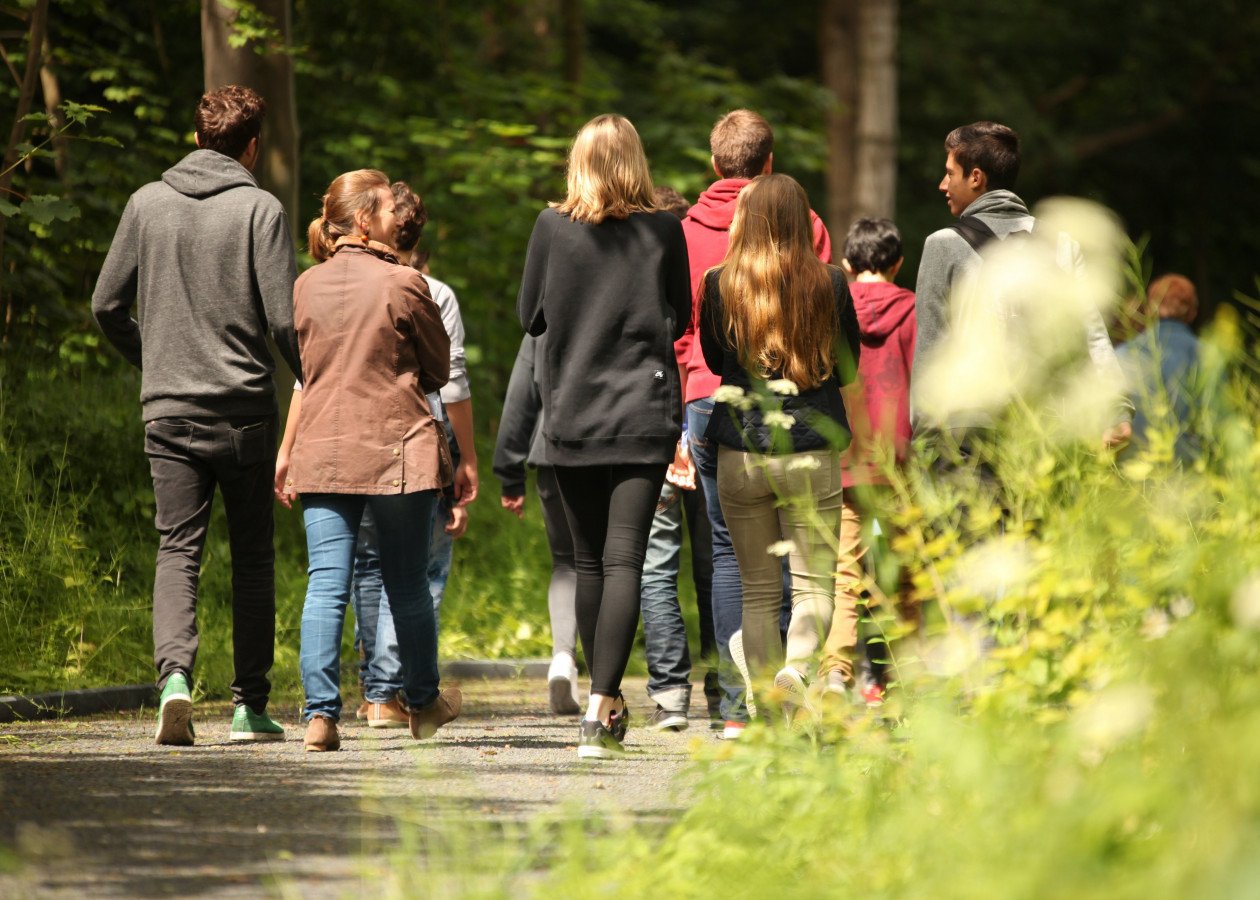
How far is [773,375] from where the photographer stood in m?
6.52

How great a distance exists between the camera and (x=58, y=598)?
861 centimetres

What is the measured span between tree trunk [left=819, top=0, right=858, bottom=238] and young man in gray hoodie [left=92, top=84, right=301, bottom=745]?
583 inches

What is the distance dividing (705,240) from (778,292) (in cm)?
122

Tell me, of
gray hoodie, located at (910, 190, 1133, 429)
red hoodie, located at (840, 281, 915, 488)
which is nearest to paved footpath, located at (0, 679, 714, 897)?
red hoodie, located at (840, 281, 915, 488)

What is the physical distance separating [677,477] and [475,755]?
1.66m

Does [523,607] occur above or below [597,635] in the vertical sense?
below

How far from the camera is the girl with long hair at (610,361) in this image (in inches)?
255

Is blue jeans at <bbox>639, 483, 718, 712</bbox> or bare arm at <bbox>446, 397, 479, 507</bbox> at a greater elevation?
bare arm at <bbox>446, 397, 479, 507</bbox>

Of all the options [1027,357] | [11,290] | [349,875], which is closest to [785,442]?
[1027,357]

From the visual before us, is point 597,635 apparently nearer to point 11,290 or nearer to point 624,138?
point 624,138

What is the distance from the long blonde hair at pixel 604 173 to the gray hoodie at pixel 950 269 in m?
1.13

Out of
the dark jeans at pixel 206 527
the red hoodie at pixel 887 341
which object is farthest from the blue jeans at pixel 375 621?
the red hoodie at pixel 887 341

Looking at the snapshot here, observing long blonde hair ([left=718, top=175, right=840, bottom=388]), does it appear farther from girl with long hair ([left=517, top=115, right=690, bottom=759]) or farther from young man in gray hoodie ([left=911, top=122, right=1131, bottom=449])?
young man in gray hoodie ([left=911, top=122, right=1131, bottom=449])

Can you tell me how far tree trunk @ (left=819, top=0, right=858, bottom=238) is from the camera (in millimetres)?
21344
